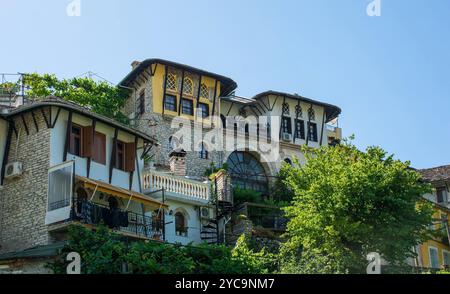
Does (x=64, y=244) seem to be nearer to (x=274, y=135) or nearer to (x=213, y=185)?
(x=213, y=185)

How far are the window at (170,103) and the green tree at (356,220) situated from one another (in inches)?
724

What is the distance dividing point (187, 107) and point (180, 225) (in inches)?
530

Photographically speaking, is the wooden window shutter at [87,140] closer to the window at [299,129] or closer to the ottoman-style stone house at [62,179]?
the ottoman-style stone house at [62,179]

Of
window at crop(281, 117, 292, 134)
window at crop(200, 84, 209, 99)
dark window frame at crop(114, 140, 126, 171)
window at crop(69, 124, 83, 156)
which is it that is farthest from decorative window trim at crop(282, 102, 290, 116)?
window at crop(69, 124, 83, 156)

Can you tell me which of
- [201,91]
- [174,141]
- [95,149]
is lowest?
[95,149]

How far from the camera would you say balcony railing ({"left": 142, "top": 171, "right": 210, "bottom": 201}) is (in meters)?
36.1

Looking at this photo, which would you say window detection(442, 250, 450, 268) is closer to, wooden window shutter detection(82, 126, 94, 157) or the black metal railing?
the black metal railing

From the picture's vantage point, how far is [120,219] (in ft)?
103

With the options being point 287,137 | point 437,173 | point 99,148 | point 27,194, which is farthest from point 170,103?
point 437,173

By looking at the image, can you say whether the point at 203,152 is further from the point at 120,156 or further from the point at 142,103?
the point at 120,156

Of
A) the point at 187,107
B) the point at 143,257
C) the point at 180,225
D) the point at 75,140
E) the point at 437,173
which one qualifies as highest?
the point at 187,107

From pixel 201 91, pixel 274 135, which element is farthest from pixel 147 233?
pixel 274 135

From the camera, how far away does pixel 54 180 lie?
101 ft
